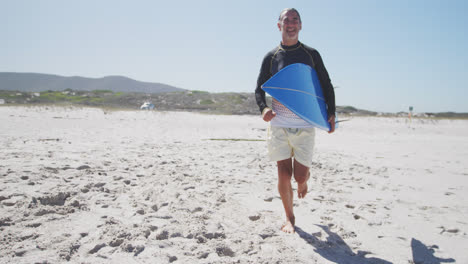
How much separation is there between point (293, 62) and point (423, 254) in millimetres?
1980

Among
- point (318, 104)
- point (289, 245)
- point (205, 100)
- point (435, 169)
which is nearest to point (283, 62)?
point (318, 104)

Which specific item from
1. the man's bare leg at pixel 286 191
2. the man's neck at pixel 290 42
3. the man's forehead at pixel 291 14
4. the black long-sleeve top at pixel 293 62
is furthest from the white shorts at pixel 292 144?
the man's forehead at pixel 291 14

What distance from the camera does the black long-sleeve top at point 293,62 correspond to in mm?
2611

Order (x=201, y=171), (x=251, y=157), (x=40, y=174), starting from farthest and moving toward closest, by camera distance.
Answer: (x=251, y=157), (x=201, y=171), (x=40, y=174)

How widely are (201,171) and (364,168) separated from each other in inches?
128

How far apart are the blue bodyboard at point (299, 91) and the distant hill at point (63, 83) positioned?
277 feet

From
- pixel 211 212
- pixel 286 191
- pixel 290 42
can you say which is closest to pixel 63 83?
pixel 211 212

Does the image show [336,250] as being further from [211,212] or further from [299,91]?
[299,91]

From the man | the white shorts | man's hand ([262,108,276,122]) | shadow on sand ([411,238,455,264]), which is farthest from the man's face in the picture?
shadow on sand ([411,238,455,264])

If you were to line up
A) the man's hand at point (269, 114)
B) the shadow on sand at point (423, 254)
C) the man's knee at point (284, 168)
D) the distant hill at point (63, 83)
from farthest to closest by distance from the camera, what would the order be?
the distant hill at point (63, 83) < the man's knee at point (284, 168) < the man's hand at point (269, 114) < the shadow on sand at point (423, 254)

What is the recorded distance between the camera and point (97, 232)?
2.27 m

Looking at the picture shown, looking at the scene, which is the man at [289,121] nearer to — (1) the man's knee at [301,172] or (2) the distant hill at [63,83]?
(1) the man's knee at [301,172]

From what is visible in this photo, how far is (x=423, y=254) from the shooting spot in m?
2.15

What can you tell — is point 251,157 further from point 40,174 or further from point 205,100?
point 205,100
